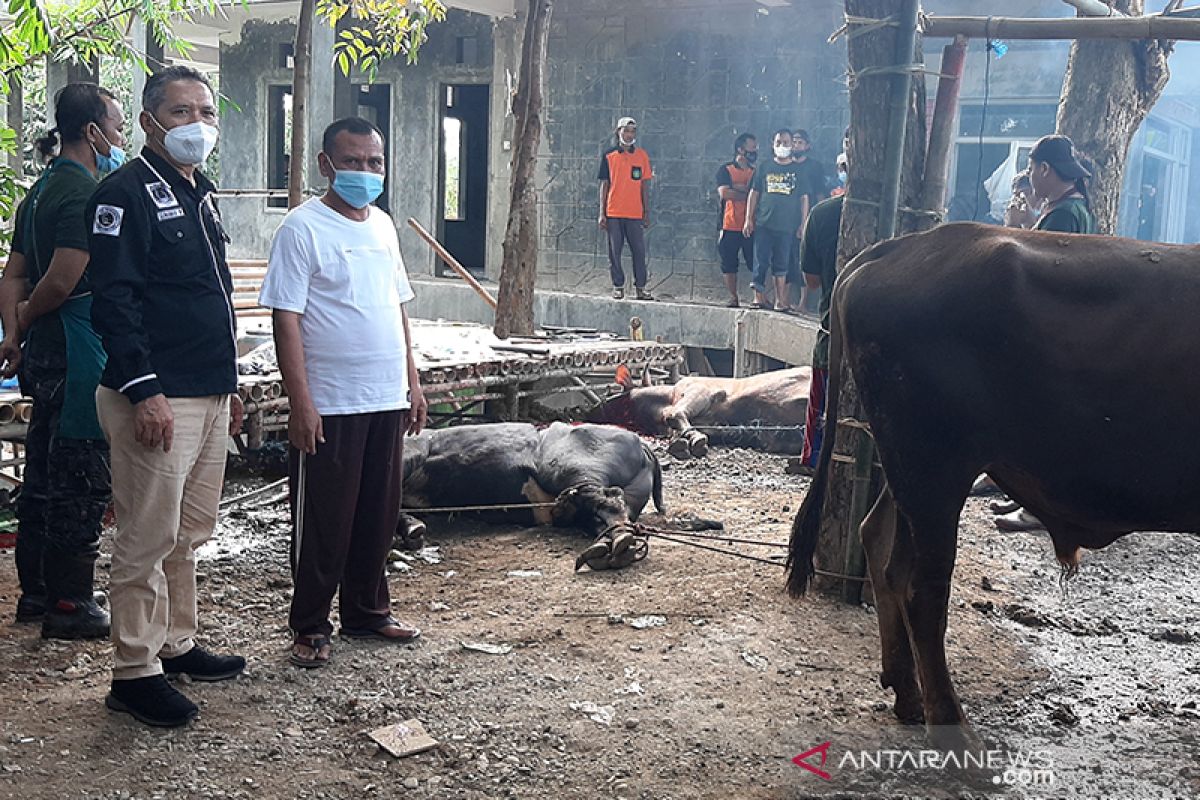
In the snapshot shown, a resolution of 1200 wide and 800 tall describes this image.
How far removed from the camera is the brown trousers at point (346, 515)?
4281 mm

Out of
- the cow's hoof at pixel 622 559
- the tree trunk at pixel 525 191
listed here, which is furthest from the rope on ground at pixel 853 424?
the tree trunk at pixel 525 191

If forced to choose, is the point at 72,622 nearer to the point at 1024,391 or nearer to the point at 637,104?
the point at 1024,391

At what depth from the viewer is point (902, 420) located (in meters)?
3.84

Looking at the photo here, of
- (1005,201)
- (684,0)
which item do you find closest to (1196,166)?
(1005,201)

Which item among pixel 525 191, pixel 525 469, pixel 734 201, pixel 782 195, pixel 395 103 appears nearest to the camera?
pixel 525 469

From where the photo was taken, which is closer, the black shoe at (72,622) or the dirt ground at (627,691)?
the dirt ground at (627,691)

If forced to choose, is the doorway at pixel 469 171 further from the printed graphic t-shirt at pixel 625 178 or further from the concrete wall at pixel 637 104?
the printed graphic t-shirt at pixel 625 178

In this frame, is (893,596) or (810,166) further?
(810,166)

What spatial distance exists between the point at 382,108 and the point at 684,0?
6542mm

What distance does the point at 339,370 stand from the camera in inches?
166

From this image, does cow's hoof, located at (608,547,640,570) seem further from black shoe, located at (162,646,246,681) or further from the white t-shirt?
black shoe, located at (162,646,246,681)

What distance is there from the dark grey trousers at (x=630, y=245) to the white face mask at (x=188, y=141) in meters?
11.0

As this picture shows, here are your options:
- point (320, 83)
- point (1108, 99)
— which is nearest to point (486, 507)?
point (1108, 99)

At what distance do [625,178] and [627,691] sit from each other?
35.7 feet
